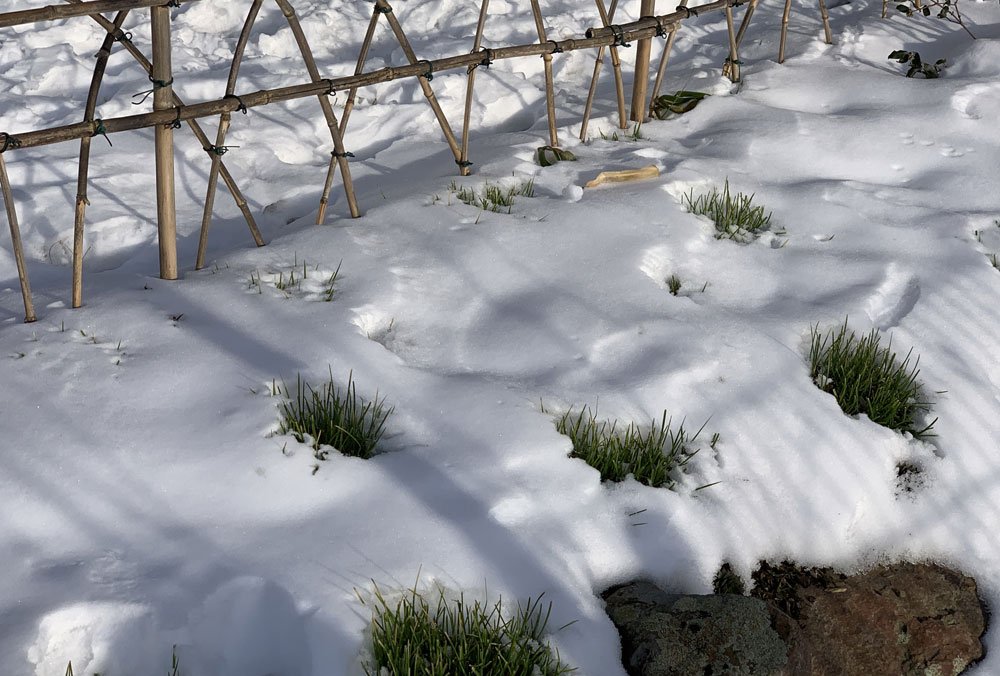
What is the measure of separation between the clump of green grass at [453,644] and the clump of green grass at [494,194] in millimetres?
1818

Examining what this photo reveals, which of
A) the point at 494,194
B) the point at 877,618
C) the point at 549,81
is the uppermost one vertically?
the point at 549,81

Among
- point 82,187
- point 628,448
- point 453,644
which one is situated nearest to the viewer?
point 453,644

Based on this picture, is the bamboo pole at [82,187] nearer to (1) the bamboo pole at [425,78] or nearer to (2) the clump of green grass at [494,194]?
(1) the bamboo pole at [425,78]

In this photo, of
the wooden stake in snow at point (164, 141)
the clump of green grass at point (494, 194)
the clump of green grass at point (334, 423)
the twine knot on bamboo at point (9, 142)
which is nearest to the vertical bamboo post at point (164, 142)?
the wooden stake in snow at point (164, 141)

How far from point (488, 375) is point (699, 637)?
0.96 m

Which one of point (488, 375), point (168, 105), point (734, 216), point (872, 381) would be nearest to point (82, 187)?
point (168, 105)

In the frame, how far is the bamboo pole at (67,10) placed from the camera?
2365 mm

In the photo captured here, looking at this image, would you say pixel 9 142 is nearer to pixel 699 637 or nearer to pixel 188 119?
pixel 188 119

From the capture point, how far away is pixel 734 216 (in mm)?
3146

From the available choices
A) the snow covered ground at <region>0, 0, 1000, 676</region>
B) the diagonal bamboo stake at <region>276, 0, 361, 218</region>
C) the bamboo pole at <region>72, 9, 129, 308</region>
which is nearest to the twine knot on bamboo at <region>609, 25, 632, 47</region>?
the snow covered ground at <region>0, 0, 1000, 676</region>

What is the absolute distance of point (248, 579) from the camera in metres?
1.83

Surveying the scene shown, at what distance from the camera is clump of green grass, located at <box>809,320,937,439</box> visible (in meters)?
2.42

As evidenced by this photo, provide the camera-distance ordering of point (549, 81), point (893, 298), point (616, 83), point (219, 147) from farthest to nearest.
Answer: point (616, 83)
point (549, 81)
point (219, 147)
point (893, 298)

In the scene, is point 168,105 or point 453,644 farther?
point 168,105
